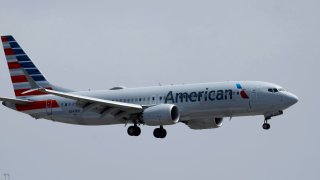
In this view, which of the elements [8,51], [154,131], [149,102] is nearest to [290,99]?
[149,102]

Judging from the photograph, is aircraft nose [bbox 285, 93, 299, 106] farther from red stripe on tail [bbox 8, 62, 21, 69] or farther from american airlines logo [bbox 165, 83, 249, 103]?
red stripe on tail [bbox 8, 62, 21, 69]

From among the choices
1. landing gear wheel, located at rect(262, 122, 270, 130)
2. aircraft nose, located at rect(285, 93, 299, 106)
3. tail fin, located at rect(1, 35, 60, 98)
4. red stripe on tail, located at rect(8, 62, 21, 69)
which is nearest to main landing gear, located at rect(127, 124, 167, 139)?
landing gear wheel, located at rect(262, 122, 270, 130)

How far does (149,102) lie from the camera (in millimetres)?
87625

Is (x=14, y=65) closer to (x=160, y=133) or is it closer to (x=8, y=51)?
(x=8, y=51)

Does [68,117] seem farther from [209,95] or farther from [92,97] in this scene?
[209,95]

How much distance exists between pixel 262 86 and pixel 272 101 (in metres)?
1.67

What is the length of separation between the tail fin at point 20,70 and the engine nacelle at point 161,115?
1504cm

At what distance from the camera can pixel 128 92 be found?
90.2 meters

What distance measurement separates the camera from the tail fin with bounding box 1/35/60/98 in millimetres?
96562

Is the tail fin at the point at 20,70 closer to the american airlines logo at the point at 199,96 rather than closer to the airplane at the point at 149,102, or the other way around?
the airplane at the point at 149,102

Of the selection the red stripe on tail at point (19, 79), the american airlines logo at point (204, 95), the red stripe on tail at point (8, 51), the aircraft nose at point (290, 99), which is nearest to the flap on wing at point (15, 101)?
the red stripe on tail at point (19, 79)

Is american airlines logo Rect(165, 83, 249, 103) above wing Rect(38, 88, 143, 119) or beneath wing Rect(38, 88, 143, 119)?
above

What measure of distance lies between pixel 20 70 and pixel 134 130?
15.7m

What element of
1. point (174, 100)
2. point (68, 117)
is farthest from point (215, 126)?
point (68, 117)
